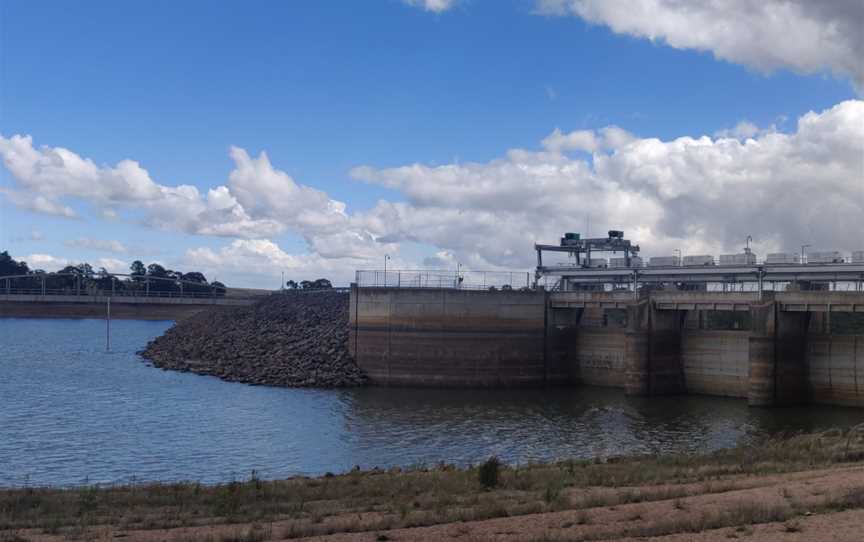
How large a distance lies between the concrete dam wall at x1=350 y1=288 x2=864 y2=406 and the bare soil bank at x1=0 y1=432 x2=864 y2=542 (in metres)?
24.5

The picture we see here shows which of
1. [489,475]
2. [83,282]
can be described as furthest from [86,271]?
[489,475]

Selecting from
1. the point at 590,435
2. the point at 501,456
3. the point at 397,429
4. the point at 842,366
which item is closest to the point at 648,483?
the point at 501,456

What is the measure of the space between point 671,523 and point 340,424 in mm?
29248

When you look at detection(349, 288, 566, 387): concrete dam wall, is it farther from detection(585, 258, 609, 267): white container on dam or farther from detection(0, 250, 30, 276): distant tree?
detection(0, 250, 30, 276): distant tree

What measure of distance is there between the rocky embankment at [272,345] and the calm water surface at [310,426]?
2422 millimetres

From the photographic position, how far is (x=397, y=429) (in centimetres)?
4338

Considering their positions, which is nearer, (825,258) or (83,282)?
(825,258)

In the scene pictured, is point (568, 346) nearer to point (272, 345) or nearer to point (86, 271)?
point (272, 345)

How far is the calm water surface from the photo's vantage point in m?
34.3

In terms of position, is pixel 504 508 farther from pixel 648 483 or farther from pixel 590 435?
pixel 590 435

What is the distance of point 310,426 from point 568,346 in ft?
78.2

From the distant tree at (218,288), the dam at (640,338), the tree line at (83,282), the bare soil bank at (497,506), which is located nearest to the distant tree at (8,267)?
the tree line at (83,282)

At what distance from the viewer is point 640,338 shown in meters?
55.0

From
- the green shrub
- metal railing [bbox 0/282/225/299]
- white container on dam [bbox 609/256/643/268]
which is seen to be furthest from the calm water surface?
metal railing [bbox 0/282/225/299]
